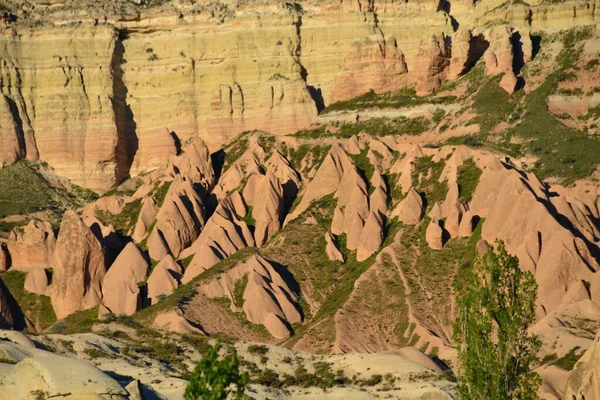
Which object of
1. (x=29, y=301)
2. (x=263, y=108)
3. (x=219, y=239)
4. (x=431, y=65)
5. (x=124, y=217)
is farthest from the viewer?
(x=263, y=108)

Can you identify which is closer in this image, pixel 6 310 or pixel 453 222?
pixel 453 222

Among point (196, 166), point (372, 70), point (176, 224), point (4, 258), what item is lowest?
point (4, 258)

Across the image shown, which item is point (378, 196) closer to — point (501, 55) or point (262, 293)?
point (262, 293)

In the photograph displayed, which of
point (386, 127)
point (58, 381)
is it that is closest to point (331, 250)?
point (386, 127)

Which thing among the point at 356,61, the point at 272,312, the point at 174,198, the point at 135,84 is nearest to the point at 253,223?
the point at 174,198

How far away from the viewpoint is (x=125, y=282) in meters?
97.2

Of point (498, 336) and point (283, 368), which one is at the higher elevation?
point (498, 336)

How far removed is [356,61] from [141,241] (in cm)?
2980

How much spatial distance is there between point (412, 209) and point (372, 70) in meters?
31.6

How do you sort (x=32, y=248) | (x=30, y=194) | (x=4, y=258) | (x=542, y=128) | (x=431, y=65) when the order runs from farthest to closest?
(x=30, y=194) < (x=431, y=65) < (x=4, y=258) < (x=32, y=248) < (x=542, y=128)

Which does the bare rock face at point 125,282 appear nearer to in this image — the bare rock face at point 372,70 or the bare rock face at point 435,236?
the bare rock face at point 435,236

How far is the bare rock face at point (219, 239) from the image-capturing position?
96812mm

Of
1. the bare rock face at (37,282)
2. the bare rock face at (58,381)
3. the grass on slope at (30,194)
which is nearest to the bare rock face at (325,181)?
the bare rock face at (37,282)

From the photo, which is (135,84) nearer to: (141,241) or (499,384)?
(141,241)
